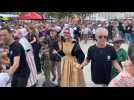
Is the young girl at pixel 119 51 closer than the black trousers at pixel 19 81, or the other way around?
the young girl at pixel 119 51

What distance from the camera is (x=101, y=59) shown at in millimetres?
7406

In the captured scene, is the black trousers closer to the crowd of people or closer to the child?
the crowd of people

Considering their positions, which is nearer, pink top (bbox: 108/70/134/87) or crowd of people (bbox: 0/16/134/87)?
pink top (bbox: 108/70/134/87)

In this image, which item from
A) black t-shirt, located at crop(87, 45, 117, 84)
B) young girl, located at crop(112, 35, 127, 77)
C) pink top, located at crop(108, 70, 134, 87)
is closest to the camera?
pink top, located at crop(108, 70, 134, 87)

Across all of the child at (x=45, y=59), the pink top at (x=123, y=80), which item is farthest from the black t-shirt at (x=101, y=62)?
the child at (x=45, y=59)

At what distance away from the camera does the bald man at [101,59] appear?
728 centimetres

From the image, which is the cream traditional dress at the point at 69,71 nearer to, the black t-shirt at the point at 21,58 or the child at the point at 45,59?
the child at the point at 45,59

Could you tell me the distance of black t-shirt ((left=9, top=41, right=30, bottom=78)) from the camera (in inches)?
286

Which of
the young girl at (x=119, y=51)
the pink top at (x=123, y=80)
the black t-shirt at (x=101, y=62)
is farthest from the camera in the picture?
the black t-shirt at (x=101, y=62)

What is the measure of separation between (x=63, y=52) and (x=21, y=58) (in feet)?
2.44

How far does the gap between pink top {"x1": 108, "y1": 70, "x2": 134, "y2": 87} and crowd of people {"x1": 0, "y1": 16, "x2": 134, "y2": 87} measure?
4 centimetres

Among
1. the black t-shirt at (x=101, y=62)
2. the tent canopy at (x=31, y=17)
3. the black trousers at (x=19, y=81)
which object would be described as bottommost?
the black trousers at (x=19, y=81)

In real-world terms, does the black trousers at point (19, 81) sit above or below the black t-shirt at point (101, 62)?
below

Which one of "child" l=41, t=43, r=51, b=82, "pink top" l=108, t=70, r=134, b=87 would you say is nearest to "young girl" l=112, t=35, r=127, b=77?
"pink top" l=108, t=70, r=134, b=87
